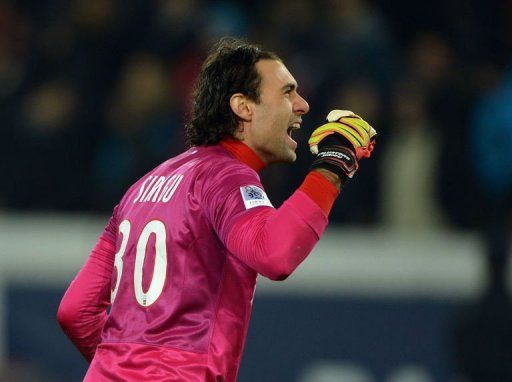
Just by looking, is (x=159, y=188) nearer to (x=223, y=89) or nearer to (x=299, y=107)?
(x=223, y=89)

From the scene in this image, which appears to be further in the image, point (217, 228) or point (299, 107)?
point (299, 107)

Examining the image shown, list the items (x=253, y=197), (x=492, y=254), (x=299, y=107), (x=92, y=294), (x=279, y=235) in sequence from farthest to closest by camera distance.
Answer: (x=492, y=254) < (x=92, y=294) < (x=299, y=107) < (x=253, y=197) < (x=279, y=235)

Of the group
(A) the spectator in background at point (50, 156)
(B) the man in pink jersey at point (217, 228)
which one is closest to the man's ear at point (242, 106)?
(B) the man in pink jersey at point (217, 228)

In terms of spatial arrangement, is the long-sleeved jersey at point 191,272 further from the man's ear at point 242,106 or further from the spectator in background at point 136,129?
the spectator in background at point 136,129

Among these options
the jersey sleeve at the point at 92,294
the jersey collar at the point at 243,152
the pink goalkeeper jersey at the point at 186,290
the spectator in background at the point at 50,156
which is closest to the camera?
the pink goalkeeper jersey at the point at 186,290

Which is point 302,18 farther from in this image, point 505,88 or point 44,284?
point 44,284

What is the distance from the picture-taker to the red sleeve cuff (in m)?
3.29

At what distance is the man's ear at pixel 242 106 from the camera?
12.2 feet

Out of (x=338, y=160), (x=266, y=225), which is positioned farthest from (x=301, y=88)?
(x=266, y=225)

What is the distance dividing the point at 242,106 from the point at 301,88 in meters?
3.58

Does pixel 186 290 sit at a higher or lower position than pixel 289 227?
lower

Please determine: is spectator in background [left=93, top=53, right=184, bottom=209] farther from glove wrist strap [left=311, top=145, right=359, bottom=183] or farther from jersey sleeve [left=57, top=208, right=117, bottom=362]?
glove wrist strap [left=311, top=145, right=359, bottom=183]

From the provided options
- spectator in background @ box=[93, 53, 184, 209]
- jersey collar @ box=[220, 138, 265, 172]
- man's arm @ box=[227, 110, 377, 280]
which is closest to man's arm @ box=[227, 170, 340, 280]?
man's arm @ box=[227, 110, 377, 280]

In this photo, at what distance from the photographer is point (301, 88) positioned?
23.9 ft
